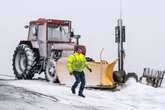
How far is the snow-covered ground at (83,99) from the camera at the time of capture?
1560cm

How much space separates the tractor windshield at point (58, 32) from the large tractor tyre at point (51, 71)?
3.45 feet

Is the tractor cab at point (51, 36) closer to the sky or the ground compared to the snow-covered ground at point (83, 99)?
closer to the sky

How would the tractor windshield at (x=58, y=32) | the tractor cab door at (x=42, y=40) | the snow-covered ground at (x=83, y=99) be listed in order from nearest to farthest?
the snow-covered ground at (x=83, y=99), the tractor cab door at (x=42, y=40), the tractor windshield at (x=58, y=32)

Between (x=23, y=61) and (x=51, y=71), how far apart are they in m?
2.01

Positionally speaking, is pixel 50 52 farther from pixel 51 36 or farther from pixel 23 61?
pixel 23 61

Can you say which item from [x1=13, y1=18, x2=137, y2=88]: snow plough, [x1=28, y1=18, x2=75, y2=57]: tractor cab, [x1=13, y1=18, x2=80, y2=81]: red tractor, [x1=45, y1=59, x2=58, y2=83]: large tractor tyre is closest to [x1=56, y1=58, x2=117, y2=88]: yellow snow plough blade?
[x1=13, y1=18, x2=137, y2=88]: snow plough

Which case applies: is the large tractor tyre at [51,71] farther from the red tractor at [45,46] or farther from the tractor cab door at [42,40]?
the tractor cab door at [42,40]

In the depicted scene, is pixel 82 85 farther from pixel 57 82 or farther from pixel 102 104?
pixel 57 82

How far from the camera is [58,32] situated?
2286 centimetres

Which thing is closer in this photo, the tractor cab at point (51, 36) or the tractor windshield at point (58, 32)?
the tractor cab at point (51, 36)

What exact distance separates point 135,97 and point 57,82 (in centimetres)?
335

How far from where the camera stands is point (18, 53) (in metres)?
23.5

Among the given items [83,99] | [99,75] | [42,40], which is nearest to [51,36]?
[42,40]

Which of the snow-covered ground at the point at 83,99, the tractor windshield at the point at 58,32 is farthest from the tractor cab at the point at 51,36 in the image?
the snow-covered ground at the point at 83,99
